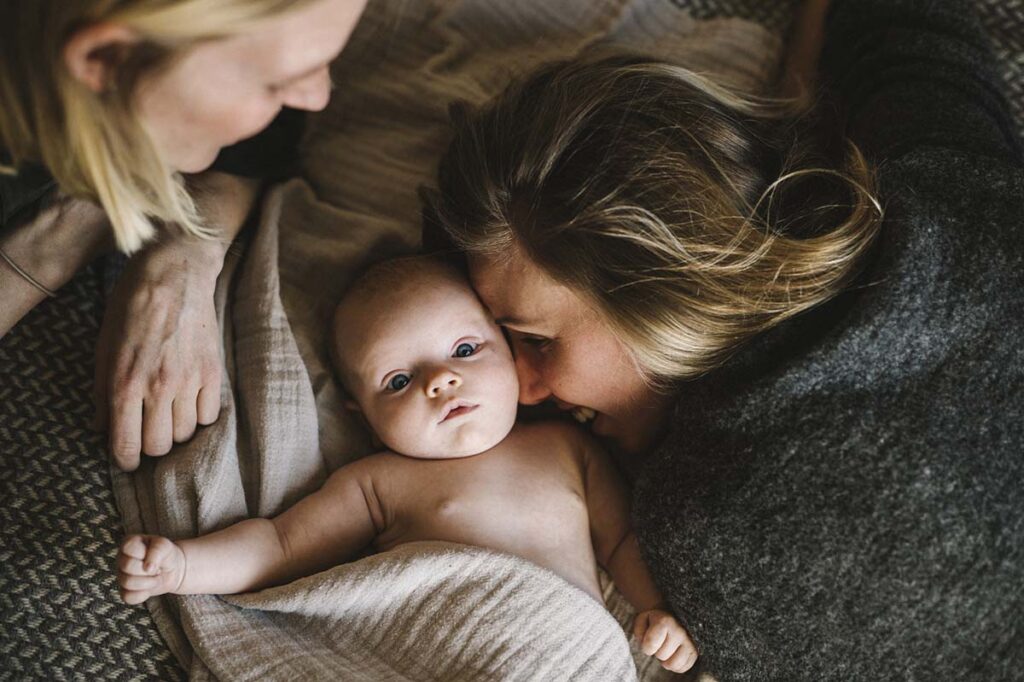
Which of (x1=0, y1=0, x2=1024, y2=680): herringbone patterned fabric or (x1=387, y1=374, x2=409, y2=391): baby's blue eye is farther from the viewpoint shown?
(x1=387, y1=374, x2=409, y2=391): baby's blue eye

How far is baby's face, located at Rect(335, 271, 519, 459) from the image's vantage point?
115 centimetres

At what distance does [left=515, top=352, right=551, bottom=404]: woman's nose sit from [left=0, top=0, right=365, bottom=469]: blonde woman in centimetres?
41

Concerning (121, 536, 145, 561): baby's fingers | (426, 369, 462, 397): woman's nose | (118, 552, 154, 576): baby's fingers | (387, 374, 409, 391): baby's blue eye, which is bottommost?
(118, 552, 154, 576): baby's fingers

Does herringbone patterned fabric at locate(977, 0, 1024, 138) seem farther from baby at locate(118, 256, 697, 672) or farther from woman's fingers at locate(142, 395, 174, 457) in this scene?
woman's fingers at locate(142, 395, 174, 457)

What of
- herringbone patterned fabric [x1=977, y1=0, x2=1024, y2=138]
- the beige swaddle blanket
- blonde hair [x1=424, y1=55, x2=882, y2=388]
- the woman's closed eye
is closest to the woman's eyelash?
the woman's closed eye

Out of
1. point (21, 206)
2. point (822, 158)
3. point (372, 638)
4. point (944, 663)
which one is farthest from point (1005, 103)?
point (21, 206)

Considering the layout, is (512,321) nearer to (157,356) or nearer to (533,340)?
(533,340)

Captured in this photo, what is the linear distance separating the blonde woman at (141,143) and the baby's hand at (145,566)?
17cm

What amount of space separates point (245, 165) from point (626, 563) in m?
0.82

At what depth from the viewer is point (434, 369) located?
116 cm

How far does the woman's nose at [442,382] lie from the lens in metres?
1.13

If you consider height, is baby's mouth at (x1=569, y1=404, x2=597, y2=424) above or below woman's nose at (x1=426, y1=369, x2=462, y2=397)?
below

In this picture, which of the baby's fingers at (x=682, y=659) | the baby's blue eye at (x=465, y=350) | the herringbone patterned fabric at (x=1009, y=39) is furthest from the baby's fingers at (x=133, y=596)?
the herringbone patterned fabric at (x=1009, y=39)

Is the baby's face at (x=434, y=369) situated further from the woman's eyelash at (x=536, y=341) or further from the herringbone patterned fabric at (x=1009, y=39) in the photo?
the herringbone patterned fabric at (x=1009, y=39)
